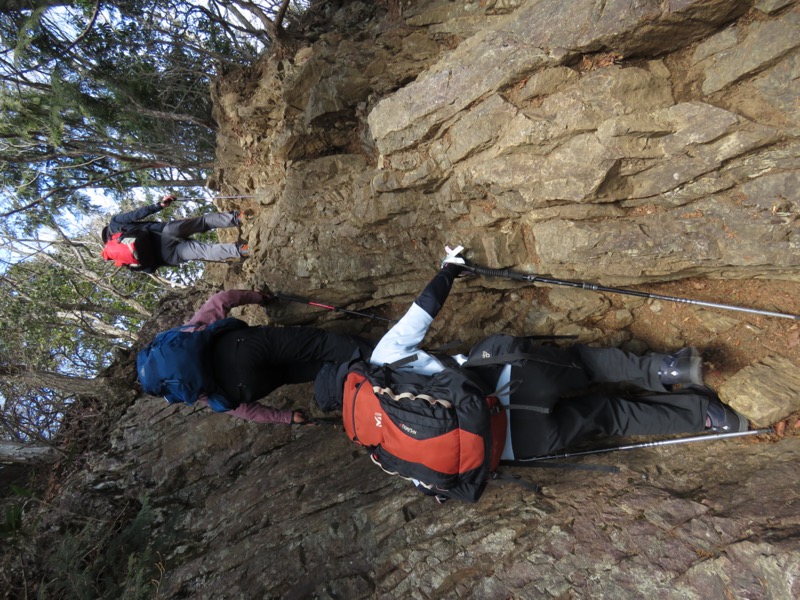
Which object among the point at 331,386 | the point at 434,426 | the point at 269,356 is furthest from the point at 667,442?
the point at 269,356

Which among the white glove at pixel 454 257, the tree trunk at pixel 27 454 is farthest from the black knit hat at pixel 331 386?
the tree trunk at pixel 27 454

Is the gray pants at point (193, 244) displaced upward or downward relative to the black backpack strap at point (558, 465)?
upward

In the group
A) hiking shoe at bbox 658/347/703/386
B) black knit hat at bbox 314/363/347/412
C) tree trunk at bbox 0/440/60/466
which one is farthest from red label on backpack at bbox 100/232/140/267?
hiking shoe at bbox 658/347/703/386

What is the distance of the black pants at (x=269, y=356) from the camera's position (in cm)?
500

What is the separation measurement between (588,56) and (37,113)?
9.90 metres

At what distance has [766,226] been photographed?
3564 millimetres

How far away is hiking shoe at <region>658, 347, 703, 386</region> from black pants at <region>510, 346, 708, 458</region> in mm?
73

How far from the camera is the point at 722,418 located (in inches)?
161

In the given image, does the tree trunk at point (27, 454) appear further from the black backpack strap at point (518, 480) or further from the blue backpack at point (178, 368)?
the black backpack strap at point (518, 480)

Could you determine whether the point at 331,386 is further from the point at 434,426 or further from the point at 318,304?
the point at 318,304

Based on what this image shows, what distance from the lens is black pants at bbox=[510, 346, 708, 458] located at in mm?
4039

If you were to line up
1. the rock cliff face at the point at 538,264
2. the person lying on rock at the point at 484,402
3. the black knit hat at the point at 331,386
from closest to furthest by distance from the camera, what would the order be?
the rock cliff face at the point at 538,264, the person lying on rock at the point at 484,402, the black knit hat at the point at 331,386

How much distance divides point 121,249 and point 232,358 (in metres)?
3.11

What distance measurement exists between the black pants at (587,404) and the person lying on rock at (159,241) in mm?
5457
